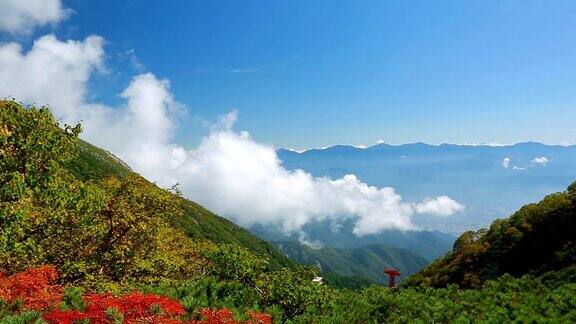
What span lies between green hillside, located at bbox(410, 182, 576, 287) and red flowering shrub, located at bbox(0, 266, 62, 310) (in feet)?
106

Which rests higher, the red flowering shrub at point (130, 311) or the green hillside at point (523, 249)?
the green hillside at point (523, 249)

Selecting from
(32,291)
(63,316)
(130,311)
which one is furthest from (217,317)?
(32,291)

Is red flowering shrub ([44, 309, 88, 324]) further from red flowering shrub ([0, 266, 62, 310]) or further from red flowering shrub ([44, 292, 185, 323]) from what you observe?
red flowering shrub ([0, 266, 62, 310])

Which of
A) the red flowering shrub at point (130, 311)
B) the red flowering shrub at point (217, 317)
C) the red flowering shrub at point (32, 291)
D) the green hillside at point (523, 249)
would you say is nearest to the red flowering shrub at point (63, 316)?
the red flowering shrub at point (130, 311)

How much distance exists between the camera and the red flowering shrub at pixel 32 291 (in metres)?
16.1

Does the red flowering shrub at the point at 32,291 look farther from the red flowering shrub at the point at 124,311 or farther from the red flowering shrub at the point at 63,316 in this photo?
the red flowering shrub at the point at 63,316

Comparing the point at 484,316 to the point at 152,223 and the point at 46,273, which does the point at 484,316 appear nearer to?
the point at 46,273

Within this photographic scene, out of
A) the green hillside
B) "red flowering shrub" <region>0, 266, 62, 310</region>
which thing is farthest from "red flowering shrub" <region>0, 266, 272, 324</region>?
the green hillside

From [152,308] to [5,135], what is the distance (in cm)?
1824

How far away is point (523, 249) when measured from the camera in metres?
39.9

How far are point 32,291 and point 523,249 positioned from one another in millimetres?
38723

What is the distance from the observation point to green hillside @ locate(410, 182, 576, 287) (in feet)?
122

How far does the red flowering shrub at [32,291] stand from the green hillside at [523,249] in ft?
106

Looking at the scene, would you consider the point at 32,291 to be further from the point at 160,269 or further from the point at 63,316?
the point at 160,269
